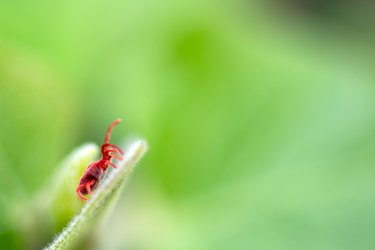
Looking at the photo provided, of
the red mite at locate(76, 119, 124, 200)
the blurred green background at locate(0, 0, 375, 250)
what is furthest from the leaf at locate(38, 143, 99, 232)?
the blurred green background at locate(0, 0, 375, 250)

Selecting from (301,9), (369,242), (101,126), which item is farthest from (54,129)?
(301,9)

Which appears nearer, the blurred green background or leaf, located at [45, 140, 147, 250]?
leaf, located at [45, 140, 147, 250]

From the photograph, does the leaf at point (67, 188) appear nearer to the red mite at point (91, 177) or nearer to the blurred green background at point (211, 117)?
the red mite at point (91, 177)

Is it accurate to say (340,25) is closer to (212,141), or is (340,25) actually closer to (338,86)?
(338,86)

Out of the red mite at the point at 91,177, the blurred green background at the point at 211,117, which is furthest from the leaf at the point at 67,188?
the blurred green background at the point at 211,117

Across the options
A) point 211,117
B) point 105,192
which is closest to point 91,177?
point 105,192

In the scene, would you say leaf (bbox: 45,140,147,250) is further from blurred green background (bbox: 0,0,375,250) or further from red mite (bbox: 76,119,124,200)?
blurred green background (bbox: 0,0,375,250)

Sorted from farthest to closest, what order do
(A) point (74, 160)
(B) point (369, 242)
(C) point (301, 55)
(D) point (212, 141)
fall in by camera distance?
(C) point (301, 55)
(D) point (212, 141)
(B) point (369, 242)
(A) point (74, 160)
